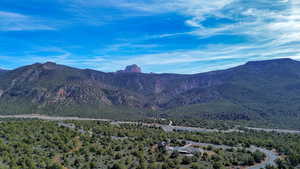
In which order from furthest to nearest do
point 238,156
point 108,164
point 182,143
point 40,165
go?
point 182,143 < point 238,156 < point 108,164 < point 40,165

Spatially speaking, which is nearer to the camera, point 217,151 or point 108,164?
point 108,164

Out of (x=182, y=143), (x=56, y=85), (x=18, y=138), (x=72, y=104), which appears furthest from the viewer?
(x=56, y=85)

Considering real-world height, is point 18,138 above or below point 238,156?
above

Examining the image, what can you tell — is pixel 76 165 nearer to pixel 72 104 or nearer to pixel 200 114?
pixel 200 114

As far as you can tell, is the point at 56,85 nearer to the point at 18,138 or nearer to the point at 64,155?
the point at 18,138

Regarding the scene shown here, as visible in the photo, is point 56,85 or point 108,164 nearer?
point 108,164

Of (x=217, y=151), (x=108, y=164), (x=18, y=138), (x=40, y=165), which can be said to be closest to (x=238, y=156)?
(x=217, y=151)

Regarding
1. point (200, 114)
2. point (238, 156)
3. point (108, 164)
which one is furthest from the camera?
point (200, 114)

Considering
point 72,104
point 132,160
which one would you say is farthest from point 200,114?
point 132,160

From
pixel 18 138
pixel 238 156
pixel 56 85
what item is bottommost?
pixel 238 156
